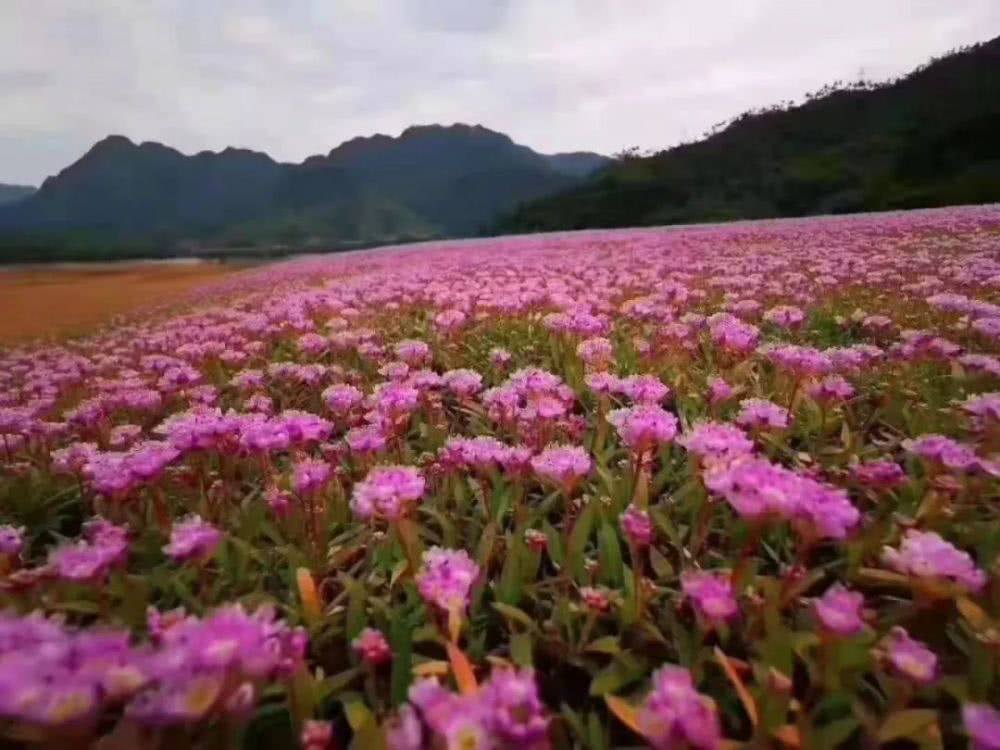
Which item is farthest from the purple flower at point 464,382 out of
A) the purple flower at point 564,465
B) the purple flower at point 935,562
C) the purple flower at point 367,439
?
the purple flower at point 935,562

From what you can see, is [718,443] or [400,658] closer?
[400,658]

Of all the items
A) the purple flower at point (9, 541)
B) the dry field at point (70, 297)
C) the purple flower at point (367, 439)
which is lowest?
the dry field at point (70, 297)

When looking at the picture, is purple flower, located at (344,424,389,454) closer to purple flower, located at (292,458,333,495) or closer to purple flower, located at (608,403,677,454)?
purple flower, located at (292,458,333,495)

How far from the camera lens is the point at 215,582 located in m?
1.83

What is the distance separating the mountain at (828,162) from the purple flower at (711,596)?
84.0 ft

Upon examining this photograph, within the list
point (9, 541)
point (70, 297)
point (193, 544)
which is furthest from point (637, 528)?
point (70, 297)

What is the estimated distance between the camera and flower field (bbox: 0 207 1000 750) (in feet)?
3.43

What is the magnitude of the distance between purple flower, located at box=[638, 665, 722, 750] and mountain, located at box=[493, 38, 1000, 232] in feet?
85.1

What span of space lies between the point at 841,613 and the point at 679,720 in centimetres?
41

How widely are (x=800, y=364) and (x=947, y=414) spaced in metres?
0.63

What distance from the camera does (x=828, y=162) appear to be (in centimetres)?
4031

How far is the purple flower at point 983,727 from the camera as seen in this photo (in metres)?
0.97

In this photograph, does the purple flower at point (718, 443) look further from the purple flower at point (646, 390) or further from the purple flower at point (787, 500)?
the purple flower at point (646, 390)

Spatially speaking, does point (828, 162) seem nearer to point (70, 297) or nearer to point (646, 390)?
point (70, 297)
